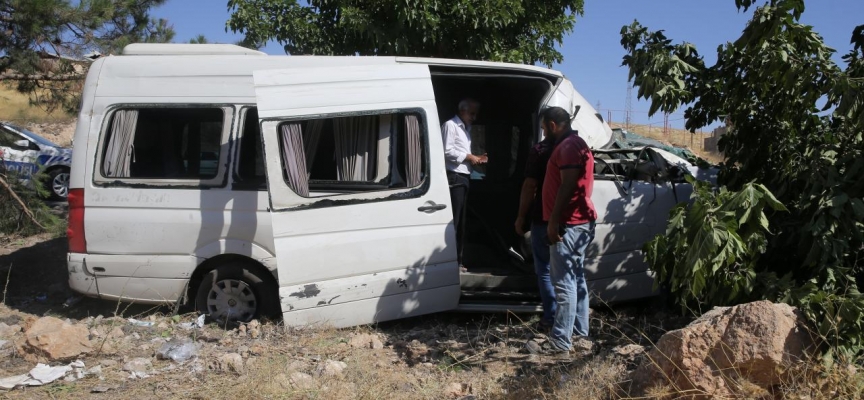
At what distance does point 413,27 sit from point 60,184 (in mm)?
8256

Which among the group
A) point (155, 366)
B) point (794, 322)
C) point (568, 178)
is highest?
point (568, 178)

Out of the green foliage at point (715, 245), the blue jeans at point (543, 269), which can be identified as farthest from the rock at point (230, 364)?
the green foliage at point (715, 245)

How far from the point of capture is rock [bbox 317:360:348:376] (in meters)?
4.71

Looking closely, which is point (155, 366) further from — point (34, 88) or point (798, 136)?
point (34, 88)

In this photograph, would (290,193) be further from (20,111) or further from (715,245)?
(20,111)

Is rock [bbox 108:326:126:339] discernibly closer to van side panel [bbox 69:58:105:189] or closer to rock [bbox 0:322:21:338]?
rock [bbox 0:322:21:338]

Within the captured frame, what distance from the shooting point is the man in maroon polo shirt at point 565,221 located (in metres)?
4.85

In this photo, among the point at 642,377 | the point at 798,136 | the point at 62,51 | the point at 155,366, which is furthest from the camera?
the point at 62,51

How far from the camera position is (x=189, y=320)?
5.80m

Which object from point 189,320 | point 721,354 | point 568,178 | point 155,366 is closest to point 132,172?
point 189,320

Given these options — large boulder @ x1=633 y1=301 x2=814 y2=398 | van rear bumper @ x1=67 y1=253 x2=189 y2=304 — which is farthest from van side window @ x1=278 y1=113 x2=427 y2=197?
large boulder @ x1=633 y1=301 x2=814 y2=398

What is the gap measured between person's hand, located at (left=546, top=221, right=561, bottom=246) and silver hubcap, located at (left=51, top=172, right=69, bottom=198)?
10.7 metres

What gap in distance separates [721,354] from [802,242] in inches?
52.5

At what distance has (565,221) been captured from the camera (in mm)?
Result: 4961
